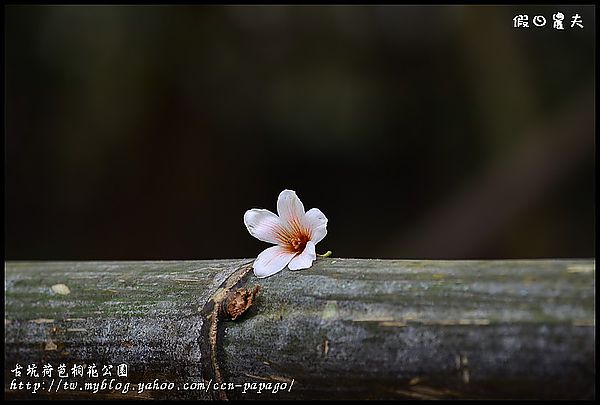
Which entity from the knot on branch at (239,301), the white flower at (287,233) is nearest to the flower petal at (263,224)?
the white flower at (287,233)

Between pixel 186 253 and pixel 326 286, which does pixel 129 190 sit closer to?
pixel 186 253

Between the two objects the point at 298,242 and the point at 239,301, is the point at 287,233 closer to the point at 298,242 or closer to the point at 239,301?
the point at 298,242

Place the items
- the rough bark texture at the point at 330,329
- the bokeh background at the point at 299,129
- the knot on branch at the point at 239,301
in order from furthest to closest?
the bokeh background at the point at 299,129, the knot on branch at the point at 239,301, the rough bark texture at the point at 330,329

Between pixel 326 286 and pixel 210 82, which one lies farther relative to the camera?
pixel 210 82

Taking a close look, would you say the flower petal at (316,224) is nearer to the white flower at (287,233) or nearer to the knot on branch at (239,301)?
the white flower at (287,233)

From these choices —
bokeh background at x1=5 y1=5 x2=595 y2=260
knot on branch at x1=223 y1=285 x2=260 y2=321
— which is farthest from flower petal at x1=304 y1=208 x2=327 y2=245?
bokeh background at x1=5 y1=5 x2=595 y2=260

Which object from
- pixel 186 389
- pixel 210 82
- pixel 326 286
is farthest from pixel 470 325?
pixel 210 82
